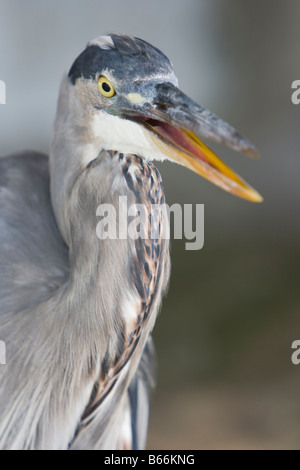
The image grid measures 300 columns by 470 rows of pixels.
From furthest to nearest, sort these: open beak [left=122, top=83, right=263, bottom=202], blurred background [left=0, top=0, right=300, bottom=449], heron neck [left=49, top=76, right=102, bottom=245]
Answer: blurred background [left=0, top=0, right=300, bottom=449] < heron neck [left=49, top=76, right=102, bottom=245] < open beak [left=122, top=83, right=263, bottom=202]

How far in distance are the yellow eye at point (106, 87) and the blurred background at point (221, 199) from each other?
1349mm

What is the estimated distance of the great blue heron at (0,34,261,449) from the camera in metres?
0.72

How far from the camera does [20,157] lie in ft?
A: 3.50

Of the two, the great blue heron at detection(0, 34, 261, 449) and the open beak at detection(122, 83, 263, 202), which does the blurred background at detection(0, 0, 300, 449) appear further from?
the open beak at detection(122, 83, 263, 202)

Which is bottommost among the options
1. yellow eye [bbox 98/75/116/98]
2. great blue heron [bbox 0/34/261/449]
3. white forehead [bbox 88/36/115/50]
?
great blue heron [bbox 0/34/261/449]

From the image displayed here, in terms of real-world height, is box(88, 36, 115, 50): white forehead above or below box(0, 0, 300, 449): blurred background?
below

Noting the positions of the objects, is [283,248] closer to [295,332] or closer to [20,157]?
[295,332]

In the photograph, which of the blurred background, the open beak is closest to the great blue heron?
the open beak

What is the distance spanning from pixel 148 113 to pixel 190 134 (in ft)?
0.18

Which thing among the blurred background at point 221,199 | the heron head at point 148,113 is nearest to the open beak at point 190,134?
the heron head at point 148,113

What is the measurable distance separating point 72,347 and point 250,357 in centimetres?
140

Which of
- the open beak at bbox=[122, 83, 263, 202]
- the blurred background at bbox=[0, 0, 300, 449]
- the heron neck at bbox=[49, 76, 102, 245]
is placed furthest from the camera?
the blurred background at bbox=[0, 0, 300, 449]

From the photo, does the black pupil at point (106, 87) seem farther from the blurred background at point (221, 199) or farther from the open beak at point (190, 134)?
the blurred background at point (221, 199)

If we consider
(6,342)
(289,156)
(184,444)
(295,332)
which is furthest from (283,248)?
(6,342)
